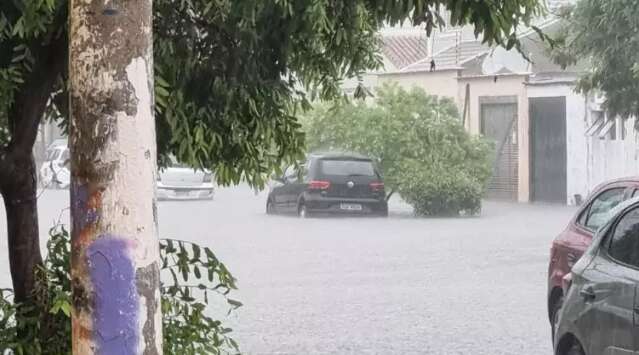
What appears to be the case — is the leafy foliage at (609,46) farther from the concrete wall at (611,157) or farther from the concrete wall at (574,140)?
the concrete wall at (574,140)

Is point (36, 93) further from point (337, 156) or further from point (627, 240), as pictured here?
point (337, 156)

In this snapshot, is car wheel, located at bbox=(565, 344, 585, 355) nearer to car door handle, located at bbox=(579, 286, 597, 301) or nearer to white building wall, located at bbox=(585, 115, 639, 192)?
car door handle, located at bbox=(579, 286, 597, 301)

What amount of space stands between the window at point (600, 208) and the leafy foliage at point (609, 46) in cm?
609

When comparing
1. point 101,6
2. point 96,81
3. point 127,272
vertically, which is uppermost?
point 101,6

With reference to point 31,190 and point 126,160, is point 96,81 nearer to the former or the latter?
point 126,160

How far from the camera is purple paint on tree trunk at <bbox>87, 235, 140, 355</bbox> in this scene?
313 cm

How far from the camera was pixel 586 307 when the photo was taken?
707 cm

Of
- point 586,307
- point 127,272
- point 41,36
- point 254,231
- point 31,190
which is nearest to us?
point 127,272

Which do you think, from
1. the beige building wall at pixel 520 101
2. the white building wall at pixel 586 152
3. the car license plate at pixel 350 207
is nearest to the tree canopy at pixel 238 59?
the car license plate at pixel 350 207

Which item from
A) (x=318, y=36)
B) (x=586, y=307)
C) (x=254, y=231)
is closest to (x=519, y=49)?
(x=318, y=36)

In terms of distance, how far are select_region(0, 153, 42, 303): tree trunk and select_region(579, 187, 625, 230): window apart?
5.12m

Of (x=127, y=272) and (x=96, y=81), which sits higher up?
(x=96, y=81)

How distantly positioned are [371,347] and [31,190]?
626cm

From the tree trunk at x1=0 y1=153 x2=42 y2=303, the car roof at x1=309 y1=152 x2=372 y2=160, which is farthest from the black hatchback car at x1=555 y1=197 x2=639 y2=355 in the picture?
the car roof at x1=309 y1=152 x2=372 y2=160
